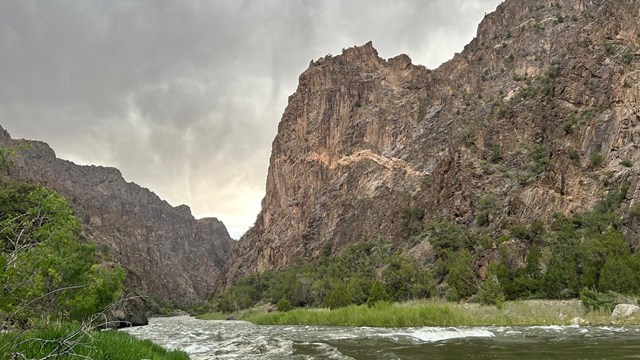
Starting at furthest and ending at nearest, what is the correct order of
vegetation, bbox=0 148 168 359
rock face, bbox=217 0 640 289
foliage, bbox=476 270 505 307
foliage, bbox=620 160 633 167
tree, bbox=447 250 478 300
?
rock face, bbox=217 0 640 289
foliage, bbox=620 160 633 167
tree, bbox=447 250 478 300
foliage, bbox=476 270 505 307
vegetation, bbox=0 148 168 359

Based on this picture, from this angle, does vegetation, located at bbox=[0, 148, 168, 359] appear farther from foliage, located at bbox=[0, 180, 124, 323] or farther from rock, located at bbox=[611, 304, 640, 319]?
rock, located at bbox=[611, 304, 640, 319]

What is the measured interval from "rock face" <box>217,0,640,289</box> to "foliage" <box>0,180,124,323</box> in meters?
64.8

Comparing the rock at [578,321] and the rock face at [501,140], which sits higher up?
the rock face at [501,140]

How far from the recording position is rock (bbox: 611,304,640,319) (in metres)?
30.6

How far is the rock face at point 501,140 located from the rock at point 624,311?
34683 millimetres

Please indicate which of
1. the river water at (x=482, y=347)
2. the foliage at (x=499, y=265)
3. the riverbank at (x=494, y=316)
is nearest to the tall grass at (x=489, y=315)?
the riverbank at (x=494, y=316)

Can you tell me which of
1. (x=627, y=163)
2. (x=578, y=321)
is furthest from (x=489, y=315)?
(x=627, y=163)

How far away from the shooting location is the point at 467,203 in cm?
9888

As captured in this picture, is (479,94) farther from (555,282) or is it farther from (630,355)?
(630,355)

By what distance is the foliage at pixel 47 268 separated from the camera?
9859 millimetres

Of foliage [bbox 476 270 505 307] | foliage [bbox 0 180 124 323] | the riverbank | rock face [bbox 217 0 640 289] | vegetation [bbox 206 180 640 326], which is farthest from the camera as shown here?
rock face [bbox 217 0 640 289]

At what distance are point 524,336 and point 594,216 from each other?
51197 mm

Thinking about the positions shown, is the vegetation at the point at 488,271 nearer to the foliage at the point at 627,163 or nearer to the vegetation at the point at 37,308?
the foliage at the point at 627,163

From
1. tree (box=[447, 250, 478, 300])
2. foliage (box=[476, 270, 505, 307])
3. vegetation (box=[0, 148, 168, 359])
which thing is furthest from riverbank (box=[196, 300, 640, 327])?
vegetation (box=[0, 148, 168, 359])
